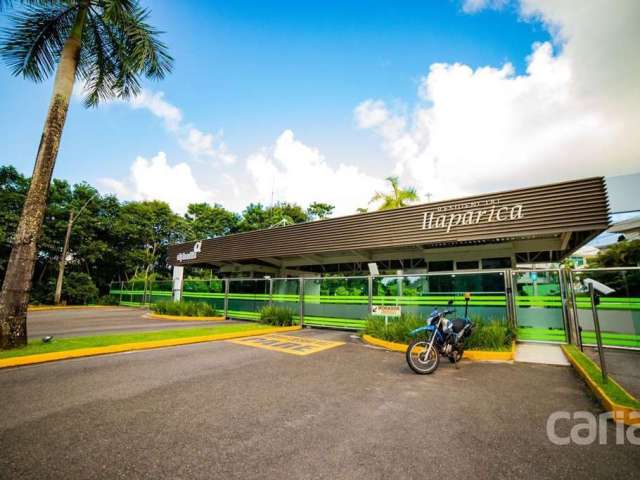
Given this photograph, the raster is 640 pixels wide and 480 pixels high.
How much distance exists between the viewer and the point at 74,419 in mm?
3541

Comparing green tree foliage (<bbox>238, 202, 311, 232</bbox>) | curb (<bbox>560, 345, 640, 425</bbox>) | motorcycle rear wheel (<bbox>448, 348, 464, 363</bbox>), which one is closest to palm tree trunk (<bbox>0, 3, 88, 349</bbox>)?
motorcycle rear wheel (<bbox>448, 348, 464, 363</bbox>)

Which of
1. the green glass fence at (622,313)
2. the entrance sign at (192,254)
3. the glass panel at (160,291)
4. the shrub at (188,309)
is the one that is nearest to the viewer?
the green glass fence at (622,313)

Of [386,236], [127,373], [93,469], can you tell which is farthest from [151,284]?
[93,469]

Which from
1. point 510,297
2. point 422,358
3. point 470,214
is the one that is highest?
point 470,214

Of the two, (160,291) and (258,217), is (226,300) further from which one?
(258,217)

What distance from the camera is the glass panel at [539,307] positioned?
8594mm

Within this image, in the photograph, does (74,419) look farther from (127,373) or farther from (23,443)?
(127,373)

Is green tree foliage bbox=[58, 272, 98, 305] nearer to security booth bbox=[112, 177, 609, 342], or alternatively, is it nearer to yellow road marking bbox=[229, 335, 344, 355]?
security booth bbox=[112, 177, 609, 342]

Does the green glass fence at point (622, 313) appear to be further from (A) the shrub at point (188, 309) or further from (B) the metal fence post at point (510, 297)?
(A) the shrub at point (188, 309)

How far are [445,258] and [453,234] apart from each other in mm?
3455

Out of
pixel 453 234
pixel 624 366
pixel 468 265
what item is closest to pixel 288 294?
pixel 453 234

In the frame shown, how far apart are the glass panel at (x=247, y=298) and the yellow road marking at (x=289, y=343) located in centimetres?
452

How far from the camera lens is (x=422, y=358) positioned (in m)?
6.00

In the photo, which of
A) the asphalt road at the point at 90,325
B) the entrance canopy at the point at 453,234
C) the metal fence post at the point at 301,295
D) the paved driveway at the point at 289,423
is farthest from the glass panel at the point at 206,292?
the paved driveway at the point at 289,423
